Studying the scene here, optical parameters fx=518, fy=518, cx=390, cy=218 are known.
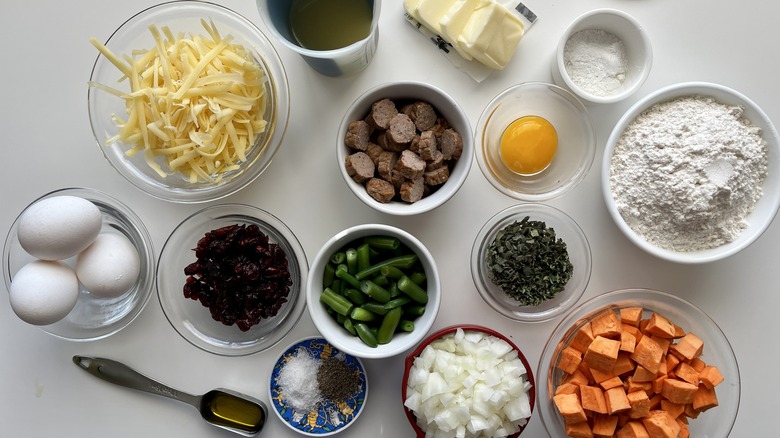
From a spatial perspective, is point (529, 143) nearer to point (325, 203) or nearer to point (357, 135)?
point (357, 135)

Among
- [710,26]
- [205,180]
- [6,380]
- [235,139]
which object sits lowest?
[6,380]

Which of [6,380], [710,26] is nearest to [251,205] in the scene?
[6,380]

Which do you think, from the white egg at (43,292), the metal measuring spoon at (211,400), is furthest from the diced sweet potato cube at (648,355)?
the white egg at (43,292)

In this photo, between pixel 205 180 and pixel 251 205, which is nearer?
pixel 205 180

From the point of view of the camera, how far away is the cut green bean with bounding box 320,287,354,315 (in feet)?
4.32

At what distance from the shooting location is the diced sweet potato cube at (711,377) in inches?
51.7

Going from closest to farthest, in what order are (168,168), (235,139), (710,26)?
1. (235,139)
2. (168,168)
3. (710,26)

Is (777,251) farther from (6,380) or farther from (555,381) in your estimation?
(6,380)

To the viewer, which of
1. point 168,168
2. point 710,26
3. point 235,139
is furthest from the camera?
point 710,26

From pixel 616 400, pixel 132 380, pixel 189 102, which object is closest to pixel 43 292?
pixel 132 380

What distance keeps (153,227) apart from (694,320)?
1.56 m

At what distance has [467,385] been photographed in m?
1.32

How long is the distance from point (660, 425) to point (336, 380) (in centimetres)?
83

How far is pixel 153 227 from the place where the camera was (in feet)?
4.93
